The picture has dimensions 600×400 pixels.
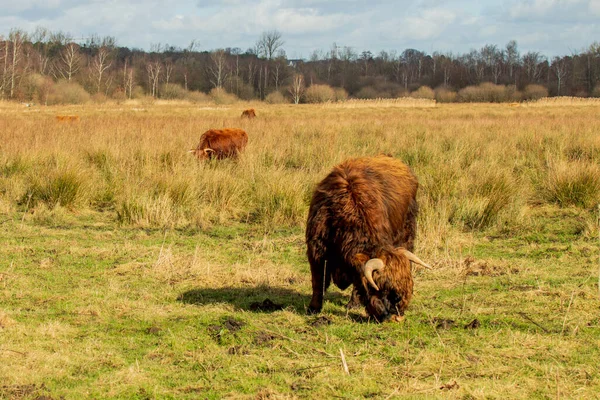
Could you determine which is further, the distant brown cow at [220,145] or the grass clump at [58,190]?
the distant brown cow at [220,145]

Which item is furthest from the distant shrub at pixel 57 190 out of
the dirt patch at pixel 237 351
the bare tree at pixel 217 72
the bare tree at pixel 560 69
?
the bare tree at pixel 560 69

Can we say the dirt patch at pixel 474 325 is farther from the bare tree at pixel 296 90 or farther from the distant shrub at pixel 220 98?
the bare tree at pixel 296 90

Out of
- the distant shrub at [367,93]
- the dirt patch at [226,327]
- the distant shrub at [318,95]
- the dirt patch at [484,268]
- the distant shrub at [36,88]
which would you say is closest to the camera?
the dirt patch at [226,327]

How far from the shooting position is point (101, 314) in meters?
5.20

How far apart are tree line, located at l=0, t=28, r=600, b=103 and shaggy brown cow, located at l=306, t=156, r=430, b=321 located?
50442mm

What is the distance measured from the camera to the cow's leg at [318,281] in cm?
523

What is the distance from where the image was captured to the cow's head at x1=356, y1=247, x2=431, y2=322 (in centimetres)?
479

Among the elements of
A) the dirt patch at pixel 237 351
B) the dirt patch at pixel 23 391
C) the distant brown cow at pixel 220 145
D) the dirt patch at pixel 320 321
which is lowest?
the dirt patch at pixel 23 391

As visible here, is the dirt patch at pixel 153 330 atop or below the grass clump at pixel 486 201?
below

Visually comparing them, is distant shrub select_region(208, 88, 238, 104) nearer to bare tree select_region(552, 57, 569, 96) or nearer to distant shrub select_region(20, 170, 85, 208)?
bare tree select_region(552, 57, 569, 96)

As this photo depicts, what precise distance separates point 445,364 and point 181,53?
123 metres

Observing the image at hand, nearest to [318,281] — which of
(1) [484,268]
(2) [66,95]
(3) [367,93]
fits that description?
(1) [484,268]

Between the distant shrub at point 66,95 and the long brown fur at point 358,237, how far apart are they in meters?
52.5

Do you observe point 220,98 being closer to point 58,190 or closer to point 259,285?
point 58,190
